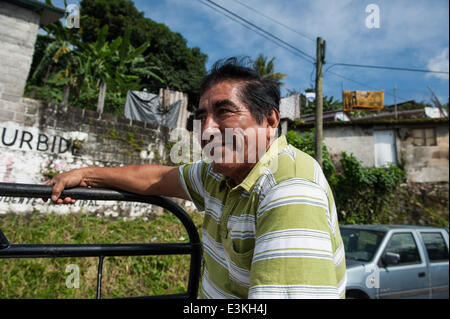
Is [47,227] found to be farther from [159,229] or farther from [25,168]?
[159,229]

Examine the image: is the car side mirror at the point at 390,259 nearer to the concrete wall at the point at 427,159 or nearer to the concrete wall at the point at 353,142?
the concrete wall at the point at 353,142

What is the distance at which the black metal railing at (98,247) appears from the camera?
0.94 metres

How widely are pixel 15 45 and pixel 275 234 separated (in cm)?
690

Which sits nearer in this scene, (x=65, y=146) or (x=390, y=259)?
(x=390, y=259)

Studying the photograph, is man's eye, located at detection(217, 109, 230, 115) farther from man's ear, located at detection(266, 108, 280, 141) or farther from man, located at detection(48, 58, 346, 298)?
man's ear, located at detection(266, 108, 280, 141)

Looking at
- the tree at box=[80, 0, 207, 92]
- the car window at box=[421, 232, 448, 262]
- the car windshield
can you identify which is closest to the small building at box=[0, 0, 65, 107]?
the car windshield

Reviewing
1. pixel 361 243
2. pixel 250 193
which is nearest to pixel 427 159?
pixel 361 243

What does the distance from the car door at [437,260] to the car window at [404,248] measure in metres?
0.29

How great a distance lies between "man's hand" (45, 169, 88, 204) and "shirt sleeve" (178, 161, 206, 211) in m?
0.42

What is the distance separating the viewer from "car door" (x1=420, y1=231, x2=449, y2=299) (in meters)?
4.36

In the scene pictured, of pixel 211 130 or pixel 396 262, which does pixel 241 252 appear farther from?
pixel 396 262

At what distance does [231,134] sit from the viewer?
1.09 metres

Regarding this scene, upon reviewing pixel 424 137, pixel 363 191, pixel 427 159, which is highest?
pixel 424 137

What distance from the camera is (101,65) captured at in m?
10.6
